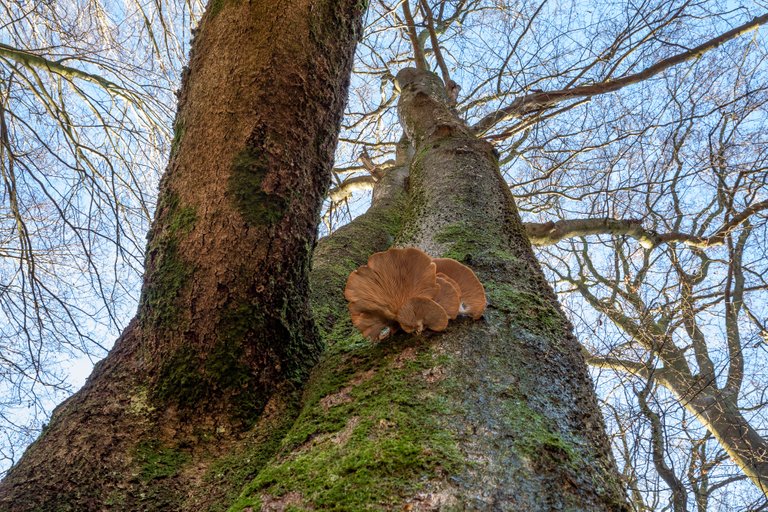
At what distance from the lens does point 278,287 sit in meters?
1.36

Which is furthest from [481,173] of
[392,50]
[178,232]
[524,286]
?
[392,50]

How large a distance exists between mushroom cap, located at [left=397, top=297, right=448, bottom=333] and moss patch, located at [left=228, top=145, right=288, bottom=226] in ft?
1.60

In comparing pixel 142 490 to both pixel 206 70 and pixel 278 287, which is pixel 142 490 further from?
pixel 206 70

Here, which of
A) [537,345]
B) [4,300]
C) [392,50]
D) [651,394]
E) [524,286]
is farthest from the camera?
[392,50]

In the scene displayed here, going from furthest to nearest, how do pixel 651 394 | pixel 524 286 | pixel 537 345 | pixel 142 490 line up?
pixel 651 394 → pixel 524 286 → pixel 537 345 → pixel 142 490

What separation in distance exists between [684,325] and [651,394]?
1406mm

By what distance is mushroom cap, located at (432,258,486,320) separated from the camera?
1331 millimetres

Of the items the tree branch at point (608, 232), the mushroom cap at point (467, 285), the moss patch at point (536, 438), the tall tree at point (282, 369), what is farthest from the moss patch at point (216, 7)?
the tree branch at point (608, 232)

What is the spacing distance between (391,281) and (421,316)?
0.44 ft

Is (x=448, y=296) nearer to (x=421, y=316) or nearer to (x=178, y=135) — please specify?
(x=421, y=316)

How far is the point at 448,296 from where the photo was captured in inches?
51.5

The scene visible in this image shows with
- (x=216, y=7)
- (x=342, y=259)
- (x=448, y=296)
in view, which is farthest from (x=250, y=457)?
(x=216, y=7)

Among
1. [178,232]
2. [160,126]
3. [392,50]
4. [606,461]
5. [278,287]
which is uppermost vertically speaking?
[392,50]

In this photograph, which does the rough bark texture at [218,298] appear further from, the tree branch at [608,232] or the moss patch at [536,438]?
the tree branch at [608,232]
